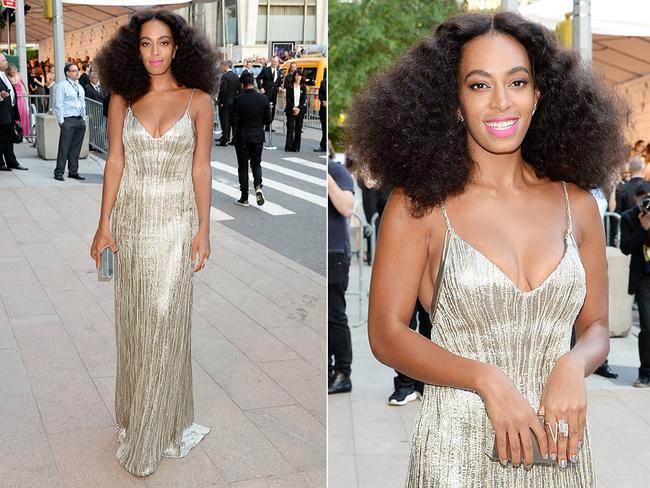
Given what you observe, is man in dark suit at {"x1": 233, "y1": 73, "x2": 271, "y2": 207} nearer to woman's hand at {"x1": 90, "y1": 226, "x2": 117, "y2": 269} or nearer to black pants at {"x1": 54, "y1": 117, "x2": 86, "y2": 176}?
woman's hand at {"x1": 90, "y1": 226, "x2": 117, "y2": 269}

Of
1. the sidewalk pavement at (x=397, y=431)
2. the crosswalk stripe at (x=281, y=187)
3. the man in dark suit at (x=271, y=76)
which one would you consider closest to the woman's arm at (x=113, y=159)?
the man in dark suit at (x=271, y=76)

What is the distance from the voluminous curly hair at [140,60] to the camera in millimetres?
3719

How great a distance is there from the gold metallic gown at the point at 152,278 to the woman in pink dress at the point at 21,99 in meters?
11.3

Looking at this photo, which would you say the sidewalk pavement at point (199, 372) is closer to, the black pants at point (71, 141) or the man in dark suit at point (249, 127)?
the man in dark suit at point (249, 127)

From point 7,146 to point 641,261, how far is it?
8.97 metres

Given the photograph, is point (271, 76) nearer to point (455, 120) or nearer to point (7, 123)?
point (455, 120)

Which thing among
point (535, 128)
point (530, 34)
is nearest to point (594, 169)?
point (535, 128)

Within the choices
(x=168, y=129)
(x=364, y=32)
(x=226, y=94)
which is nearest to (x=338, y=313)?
(x=226, y=94)

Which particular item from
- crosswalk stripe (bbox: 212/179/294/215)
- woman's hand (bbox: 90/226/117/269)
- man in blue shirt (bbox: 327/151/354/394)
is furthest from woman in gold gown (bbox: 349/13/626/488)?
man in blue shirt (bbox: 327/151/354/394)

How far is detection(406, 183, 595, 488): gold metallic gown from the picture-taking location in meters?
1.80

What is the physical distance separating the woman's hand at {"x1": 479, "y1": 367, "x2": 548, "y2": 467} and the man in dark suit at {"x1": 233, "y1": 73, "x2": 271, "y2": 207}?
2.61m

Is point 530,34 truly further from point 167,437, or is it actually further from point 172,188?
point 167,437

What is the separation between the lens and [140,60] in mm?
3758

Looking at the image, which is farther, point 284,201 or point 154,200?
point 284,201
